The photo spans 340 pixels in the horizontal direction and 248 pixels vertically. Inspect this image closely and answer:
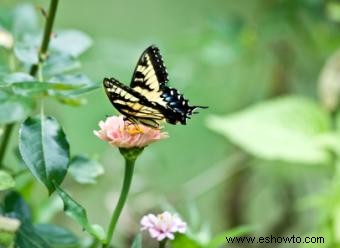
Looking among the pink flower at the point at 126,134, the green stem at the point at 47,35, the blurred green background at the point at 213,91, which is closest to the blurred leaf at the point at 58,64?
the green stem at the point at 47,35

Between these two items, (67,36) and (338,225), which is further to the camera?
(338,225)

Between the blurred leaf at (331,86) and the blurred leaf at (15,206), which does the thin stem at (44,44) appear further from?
the blurred leaf at (331,86)

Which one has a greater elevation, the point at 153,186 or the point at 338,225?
the point at 153,186

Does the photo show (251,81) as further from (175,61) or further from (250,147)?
(250,147)

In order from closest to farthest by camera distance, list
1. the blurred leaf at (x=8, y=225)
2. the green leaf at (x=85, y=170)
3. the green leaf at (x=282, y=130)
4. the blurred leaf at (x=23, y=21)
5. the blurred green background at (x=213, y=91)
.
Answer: the blurred leaf at (x=8, y=225) < the green leaf at (x=85, y=170) < the blurred leaf at (x=23, y=21) < the green leaf at (x=282, y=130) < the blurred green background at (x=213, y=91)

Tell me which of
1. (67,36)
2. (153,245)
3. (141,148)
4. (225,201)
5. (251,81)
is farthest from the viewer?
(251,81)

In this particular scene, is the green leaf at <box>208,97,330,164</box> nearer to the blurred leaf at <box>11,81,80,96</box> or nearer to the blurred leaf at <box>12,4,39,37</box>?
the blurred leaf at <box>12,4,39,37</box>

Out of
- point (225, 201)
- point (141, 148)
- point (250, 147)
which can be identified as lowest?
point (141, 148)

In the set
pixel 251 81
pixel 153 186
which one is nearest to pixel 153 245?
pixel 153 186
